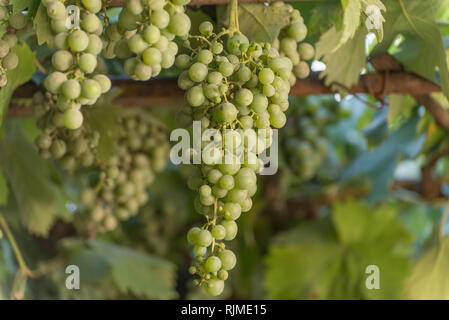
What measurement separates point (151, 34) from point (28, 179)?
635 millimetres

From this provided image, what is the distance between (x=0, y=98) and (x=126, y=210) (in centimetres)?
39

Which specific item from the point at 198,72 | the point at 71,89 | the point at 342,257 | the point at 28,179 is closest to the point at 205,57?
the point at 198,72

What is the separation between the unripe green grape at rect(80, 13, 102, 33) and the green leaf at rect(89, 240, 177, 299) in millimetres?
712

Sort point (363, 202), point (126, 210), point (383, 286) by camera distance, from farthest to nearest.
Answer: point (363, 202) < point (383, 286) < point (126, 210)

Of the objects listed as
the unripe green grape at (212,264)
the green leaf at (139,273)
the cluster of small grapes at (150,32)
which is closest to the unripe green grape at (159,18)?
the cluster of small grapes at (150,32)

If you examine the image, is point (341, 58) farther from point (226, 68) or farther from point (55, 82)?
point (55, 82)

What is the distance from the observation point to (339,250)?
1262 mm

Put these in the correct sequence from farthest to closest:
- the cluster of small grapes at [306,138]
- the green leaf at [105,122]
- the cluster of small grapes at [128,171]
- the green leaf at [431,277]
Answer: the cluster of small grapes at [306,138]
the green leaf at [431,277]
the cluster of small grapes at [128,171]
the green leaf at [105,122]

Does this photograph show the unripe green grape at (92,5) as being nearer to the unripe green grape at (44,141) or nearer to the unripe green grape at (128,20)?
the unripe green grape at (128,20)

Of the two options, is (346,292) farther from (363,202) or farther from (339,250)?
(363,202)

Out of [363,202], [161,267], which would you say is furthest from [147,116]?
[363,202]

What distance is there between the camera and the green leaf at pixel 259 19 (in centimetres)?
62

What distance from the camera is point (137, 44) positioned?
462 millimetres

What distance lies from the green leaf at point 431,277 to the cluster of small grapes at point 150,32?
767 mm
